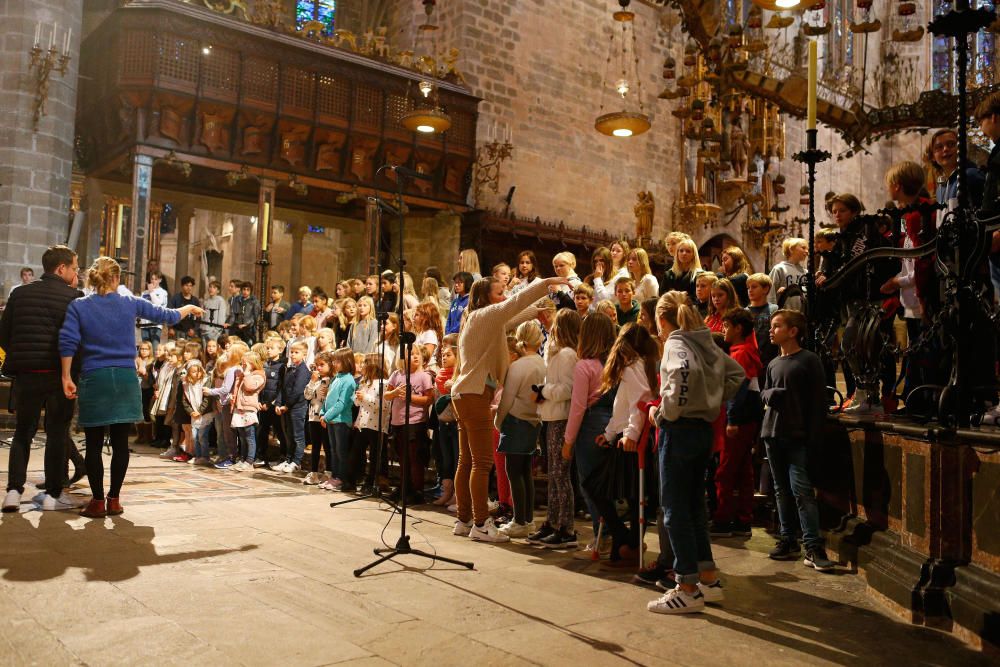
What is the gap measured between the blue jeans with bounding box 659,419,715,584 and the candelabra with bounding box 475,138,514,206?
1272 cm

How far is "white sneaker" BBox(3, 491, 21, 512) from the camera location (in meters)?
5.38

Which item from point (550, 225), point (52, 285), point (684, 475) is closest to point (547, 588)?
point (684, 475)

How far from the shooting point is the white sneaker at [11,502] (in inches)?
212

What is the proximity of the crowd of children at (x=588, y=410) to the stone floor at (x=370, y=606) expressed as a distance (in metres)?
0.28

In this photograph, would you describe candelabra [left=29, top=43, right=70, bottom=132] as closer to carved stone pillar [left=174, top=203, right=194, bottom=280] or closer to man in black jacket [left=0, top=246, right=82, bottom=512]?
carved stone pillar [left=174, top=203, right=194, bottom=280]

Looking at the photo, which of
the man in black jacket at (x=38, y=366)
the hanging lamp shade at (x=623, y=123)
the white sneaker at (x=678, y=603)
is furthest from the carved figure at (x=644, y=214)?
the white sneaker at (x=678, y=603)

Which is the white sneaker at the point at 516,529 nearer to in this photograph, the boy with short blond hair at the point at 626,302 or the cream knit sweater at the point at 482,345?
the cream knit sweater at the point at 482,345

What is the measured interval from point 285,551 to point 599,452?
1.82 metres

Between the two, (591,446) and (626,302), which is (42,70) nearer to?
(626,302)

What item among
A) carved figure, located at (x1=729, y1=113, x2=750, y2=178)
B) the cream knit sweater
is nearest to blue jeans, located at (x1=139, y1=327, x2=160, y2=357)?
the cream knit sweater

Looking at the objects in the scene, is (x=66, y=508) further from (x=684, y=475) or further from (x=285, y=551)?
(x=684, y=475)

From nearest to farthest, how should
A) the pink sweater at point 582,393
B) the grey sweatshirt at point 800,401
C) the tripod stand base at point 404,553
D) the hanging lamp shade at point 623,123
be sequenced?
the tripod stand base at point 404,553, the grey sweatshirt at point 800,401, the pink sweater at point 582,393, the hanging lamp shade at point 623,123

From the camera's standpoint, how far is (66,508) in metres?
5.59

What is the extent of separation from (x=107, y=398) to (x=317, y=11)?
1591 centimetres
